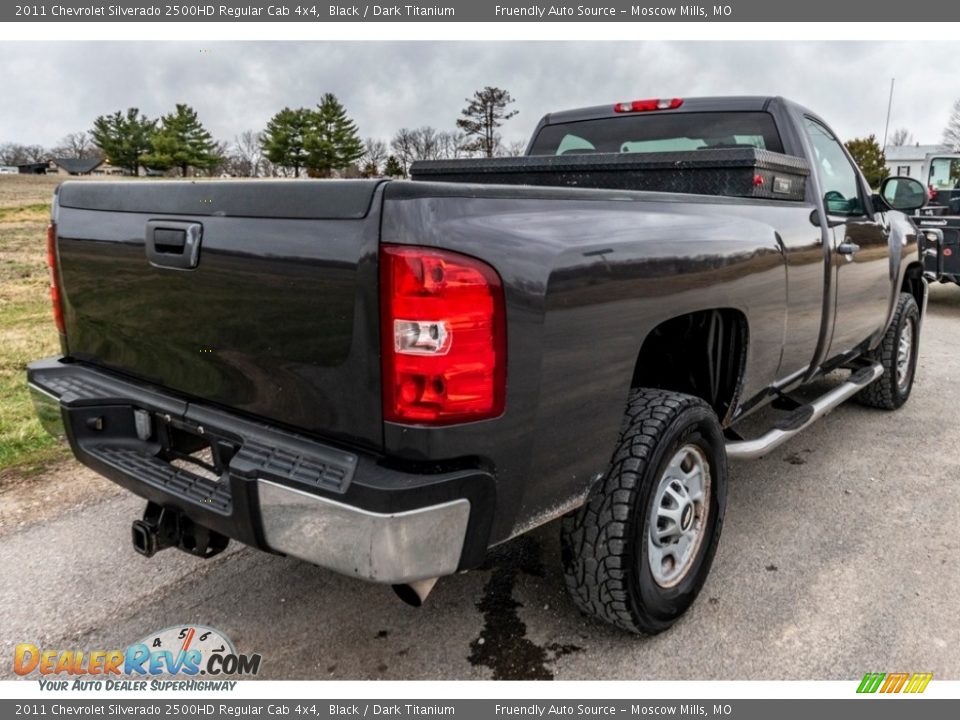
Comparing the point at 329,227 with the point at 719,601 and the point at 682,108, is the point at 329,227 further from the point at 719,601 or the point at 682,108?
the point at 682,108

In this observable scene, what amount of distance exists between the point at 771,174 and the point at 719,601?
1.84 meters

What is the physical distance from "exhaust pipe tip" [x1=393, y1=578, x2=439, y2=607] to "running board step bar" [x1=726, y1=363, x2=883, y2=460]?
4.99 ft

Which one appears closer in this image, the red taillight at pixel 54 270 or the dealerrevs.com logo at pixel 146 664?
the dealerrevs.com logo at pixel 146 664

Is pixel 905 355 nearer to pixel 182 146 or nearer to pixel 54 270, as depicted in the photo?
pixel 54 270

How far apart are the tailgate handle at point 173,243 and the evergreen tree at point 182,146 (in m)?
75.3

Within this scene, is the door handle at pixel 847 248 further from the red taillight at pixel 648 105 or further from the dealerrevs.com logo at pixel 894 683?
the dealerrevs.com logo at pixel 894 683

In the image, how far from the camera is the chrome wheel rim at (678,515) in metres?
2.57

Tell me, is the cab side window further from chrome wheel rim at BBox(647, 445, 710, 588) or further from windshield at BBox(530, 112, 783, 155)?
chrome wheel rim at BBox(647, 445, 710, 588)

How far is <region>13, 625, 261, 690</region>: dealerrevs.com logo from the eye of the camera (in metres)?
2.41

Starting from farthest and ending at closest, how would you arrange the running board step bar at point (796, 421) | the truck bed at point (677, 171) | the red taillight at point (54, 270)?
1. the truck bed at point (677, 171)
2. the running board step bar at point (796, 421)
3. the red taillight at point (54, 270)

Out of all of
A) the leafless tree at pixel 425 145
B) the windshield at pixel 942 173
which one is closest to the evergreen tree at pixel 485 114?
the leafless tree at pixel 425 145

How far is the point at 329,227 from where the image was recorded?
1882 millimetres

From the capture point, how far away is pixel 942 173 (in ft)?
49.1

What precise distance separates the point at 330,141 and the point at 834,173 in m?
67.1
